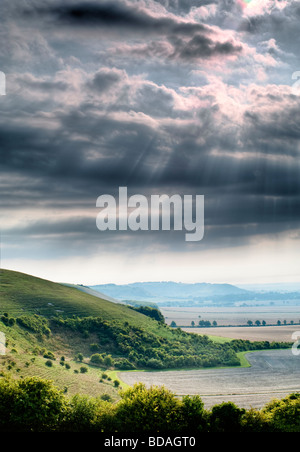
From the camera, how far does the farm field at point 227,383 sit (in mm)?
151375

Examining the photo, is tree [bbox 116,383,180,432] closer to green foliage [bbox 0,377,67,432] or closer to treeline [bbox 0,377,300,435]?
treeline [bbox 0,377,300,435]

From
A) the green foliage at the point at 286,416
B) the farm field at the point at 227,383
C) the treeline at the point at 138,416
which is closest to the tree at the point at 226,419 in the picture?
the treeline at the point at 138,416

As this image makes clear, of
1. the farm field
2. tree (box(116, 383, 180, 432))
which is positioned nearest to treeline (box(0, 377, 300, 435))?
tree (box(116, 383, 180, 432))

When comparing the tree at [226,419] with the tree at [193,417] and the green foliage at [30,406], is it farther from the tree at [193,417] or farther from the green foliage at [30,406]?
the green foliage at [30,406]

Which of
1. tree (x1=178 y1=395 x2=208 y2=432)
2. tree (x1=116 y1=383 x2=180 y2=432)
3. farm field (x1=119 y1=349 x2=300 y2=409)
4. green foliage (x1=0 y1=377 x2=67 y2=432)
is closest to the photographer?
tree (x1=116 y1=383 x2=180 y2=432)

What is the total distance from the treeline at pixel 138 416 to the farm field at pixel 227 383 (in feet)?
236

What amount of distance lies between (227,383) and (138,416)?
11785cm

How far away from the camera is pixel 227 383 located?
17538cm

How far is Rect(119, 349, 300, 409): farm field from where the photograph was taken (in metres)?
151

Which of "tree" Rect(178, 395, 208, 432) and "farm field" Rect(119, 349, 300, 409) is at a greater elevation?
"tree" Rect(178, 395, 208, 432)

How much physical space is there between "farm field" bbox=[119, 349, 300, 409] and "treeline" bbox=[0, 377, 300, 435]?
71.8 metres
